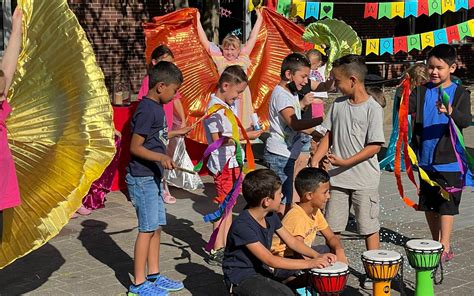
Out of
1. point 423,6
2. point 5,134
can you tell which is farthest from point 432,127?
point 423,6

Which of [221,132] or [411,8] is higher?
[411,8]

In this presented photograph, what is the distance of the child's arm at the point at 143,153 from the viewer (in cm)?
614

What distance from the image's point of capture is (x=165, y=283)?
643 centimetres

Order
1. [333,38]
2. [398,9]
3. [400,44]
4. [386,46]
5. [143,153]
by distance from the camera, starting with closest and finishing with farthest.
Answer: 1. [143,153]
2. [333,38]
3. [398,9]
4. [400,44]
5. [386,46]

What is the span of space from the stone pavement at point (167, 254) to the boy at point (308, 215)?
2.13ft

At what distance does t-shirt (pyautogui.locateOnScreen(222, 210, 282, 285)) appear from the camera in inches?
214

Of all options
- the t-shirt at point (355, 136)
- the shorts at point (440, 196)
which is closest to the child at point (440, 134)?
the shorts at point (440, 196)

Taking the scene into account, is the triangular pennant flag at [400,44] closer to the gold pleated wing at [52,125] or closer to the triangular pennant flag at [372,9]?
the triangular pennant flag at [372,9]

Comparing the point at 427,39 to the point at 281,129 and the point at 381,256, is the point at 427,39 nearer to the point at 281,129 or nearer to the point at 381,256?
the point at 281,129

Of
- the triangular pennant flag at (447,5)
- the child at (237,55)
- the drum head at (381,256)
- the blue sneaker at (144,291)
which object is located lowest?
the blue sneaker at (144,291)

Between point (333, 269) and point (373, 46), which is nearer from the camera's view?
point (333, 269)

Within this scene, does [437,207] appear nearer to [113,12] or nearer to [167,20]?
→ [167,20]

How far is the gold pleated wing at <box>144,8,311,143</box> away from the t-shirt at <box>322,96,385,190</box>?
13.1ft

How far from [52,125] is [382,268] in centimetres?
239
